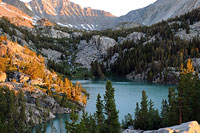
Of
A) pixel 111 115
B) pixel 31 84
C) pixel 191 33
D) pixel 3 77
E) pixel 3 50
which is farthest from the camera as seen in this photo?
pixel 191 33

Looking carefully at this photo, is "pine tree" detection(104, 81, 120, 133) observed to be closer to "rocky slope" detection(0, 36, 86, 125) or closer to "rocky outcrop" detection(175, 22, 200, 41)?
"rocky slope" detection(0, 36, 86, 125)

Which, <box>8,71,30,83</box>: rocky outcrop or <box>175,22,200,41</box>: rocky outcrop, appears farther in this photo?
<box>175,22,200,41</box>: rocky outcrop

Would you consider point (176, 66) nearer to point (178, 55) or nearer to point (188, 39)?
point (178, 55)

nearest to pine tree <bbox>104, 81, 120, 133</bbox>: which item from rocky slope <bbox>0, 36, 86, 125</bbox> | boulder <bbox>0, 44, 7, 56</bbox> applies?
rocky slope <bbox>0, 36, 86, 125</bbox>

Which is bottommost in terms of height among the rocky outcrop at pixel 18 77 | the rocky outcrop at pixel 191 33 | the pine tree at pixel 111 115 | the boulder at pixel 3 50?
the pine tree at pixel 111 115

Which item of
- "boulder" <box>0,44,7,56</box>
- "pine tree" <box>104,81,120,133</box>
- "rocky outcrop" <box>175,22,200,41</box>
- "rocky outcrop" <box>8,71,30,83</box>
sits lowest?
"pine tree" <box>104,81,120,133</box>

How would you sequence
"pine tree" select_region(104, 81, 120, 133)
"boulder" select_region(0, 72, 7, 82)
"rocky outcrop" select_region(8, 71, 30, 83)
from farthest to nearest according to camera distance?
1. "rocky outcrop" select_region(8, 71, 30, 83)
2. "boulder" select_region(0, 72, 7, 82)
3. "pine tree" select_region(104, 81, 120, 133)

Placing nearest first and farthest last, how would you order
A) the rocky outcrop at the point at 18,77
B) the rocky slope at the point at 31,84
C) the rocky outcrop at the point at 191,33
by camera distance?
the rocky slope at the point at 31,84
the rocky outcrop at the point at 18,77
the rocky outcrop at the point at 191,33

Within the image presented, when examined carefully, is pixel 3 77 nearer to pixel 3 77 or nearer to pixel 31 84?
pixel 3 77

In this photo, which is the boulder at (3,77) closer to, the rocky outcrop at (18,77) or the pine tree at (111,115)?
the rocky outcrop at (18,77)

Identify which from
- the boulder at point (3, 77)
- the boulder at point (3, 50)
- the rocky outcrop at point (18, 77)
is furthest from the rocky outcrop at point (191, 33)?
the boulder at point (3, 77)

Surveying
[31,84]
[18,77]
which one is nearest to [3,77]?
[18,77]

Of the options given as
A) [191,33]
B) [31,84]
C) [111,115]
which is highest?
[191,33]

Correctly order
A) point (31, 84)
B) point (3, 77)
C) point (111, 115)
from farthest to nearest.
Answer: point (31, 84)
point (3, 77)
point (111, 115)
